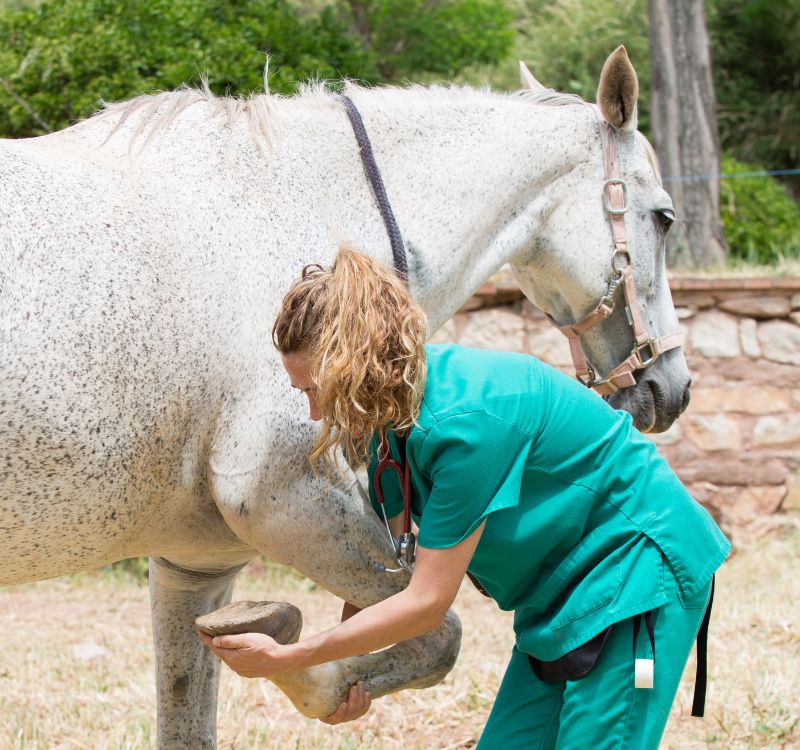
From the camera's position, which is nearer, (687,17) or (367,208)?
(367,208)

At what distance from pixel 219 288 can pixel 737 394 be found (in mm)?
4998

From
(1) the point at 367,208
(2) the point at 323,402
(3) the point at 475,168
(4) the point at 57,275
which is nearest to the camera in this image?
(2) the point at 323,402

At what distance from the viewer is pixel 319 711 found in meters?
2.32

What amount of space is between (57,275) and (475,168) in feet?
3.79

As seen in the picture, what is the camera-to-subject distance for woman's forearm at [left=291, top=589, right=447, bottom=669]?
1893 millimetres

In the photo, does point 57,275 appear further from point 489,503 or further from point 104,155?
point 489,503

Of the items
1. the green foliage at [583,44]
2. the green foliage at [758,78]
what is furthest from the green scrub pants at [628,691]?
the green foliage at [758,78]

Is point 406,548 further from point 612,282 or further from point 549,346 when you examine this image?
point 549,346

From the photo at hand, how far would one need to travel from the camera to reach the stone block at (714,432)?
6488mm

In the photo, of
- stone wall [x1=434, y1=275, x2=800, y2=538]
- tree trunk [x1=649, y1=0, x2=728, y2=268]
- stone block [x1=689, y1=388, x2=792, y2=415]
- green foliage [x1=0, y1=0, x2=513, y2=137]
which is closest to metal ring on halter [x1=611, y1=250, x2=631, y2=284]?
green foliage [x1=0, y1=0, x2=513, y2=137]

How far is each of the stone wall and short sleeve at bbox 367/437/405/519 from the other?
4.31 meters

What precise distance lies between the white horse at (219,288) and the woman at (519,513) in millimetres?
239

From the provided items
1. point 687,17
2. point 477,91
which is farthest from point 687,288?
point 477,91

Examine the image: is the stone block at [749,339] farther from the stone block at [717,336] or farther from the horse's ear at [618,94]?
the horse's ear at [618,94]
